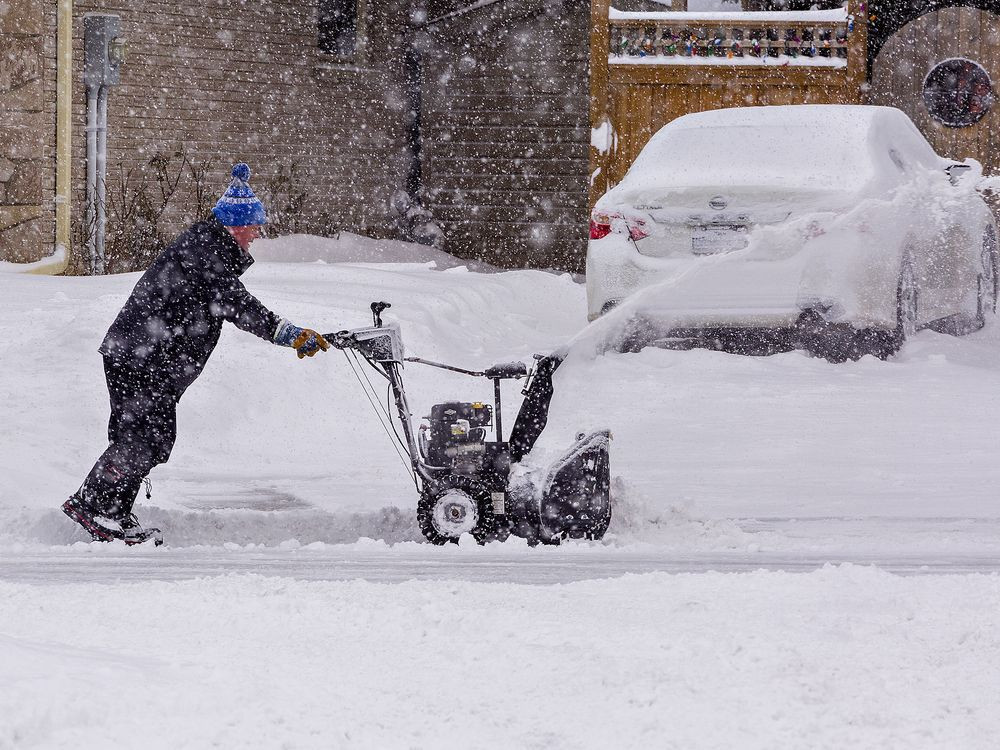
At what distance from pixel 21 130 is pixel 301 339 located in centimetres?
951

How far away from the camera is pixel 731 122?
10.5 meters

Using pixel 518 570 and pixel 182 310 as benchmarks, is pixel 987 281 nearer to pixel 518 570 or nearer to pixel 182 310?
pixel 518 570

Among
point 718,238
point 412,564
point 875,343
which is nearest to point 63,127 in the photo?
point 718,238

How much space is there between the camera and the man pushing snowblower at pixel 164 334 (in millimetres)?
5918

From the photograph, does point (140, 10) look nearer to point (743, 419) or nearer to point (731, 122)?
point (731, 122)

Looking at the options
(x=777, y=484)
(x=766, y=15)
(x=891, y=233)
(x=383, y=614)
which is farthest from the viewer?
(x=766, y=15)

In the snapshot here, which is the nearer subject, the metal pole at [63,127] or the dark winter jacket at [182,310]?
the dark winter jacket at [182,310]

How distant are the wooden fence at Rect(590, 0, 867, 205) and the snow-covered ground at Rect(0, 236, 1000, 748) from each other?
6882 mm

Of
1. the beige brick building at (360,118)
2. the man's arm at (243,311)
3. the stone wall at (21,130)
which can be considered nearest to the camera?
the man's arm at (243,311)

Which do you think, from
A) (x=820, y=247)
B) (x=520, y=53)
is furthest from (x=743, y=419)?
(x=520, y=53)

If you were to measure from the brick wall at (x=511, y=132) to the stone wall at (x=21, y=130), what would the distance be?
272 inches

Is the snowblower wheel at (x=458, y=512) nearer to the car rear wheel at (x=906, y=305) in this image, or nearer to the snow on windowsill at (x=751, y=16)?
the car rear wheel at (x=906, y=305)

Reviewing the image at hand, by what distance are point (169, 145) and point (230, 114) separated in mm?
1047

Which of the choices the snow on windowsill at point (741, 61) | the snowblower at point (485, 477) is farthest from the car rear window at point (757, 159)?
the snow on windowsill at point (741, 61)
